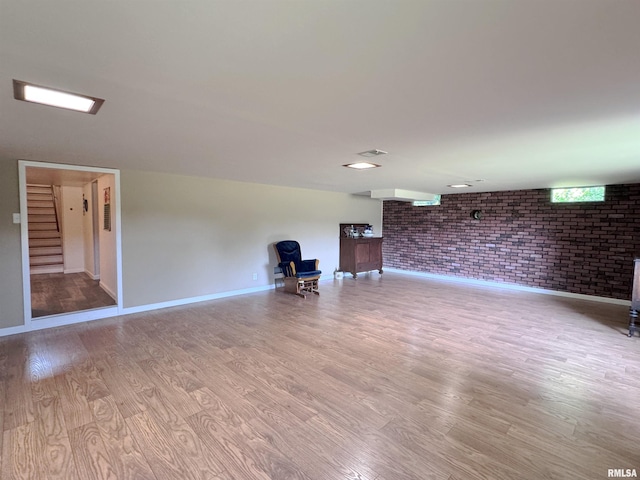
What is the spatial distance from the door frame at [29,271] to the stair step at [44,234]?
4.80 metres

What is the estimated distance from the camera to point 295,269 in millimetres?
5805

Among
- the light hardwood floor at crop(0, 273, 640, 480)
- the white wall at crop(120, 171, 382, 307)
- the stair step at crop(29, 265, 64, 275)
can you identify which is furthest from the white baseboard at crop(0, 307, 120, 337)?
the stair step at crop(29, 265, 64, 275)

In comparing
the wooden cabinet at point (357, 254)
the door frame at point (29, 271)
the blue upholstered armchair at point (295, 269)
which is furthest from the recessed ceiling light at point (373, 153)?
the wooden cabinet at point (357, 254)

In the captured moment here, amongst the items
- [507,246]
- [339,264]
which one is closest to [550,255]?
[507,246]

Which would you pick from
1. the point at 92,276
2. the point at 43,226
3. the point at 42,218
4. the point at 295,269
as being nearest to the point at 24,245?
the point at 92,276

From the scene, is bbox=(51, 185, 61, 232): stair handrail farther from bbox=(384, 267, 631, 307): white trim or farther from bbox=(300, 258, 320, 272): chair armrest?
bbox=(384, 267, 631, 307): white trim

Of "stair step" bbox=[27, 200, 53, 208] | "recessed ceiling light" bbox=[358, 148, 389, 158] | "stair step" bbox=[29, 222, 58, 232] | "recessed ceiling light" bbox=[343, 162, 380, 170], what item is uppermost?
"recessed ceiling light" bbox=[343, 162, 380, 170]

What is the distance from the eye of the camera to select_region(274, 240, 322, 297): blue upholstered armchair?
5.75 metres

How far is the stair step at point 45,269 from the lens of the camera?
7.09m

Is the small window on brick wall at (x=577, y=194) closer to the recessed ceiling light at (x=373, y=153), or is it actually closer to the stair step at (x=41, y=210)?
the recessed ceiling light at (x=373, y=153)

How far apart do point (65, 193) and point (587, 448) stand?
9.99 metres

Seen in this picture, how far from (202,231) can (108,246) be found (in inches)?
64.9

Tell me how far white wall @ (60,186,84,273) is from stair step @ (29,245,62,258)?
1.31 ft

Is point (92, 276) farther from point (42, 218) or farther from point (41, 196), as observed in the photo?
point (41, 196)
